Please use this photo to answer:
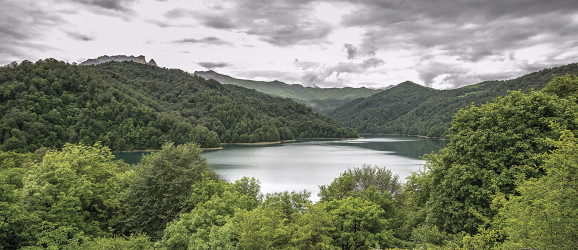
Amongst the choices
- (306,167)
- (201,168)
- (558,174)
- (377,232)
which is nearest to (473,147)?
(377,232)

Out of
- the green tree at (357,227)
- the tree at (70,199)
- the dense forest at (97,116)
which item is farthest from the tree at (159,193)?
the dense forest at (97,116)

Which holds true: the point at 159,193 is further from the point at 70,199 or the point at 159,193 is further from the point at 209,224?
the point at 209,224

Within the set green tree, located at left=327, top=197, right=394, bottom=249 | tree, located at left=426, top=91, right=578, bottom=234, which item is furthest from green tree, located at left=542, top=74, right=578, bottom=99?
green tree, located at left=327, top=197, right=394, bottom=249

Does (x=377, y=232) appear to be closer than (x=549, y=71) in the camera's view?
Yes

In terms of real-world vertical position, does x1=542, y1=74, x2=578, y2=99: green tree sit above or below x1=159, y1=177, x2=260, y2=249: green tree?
above

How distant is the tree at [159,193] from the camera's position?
71.8 feet

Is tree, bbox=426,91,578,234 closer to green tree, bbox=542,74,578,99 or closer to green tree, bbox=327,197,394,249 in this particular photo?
green tree, bbox=327,197,394,249

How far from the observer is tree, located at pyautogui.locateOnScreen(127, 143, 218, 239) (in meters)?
21.9

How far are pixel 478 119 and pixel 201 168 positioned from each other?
68.8ft

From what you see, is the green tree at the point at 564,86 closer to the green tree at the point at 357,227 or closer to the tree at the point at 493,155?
the tree at the point at 493,155

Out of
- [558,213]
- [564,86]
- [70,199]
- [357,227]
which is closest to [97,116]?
[70,199]

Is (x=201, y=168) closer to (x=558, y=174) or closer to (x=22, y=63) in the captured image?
(x=558, y=174)

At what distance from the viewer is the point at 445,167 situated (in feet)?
64.3

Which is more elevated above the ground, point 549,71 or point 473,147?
point 549,71
